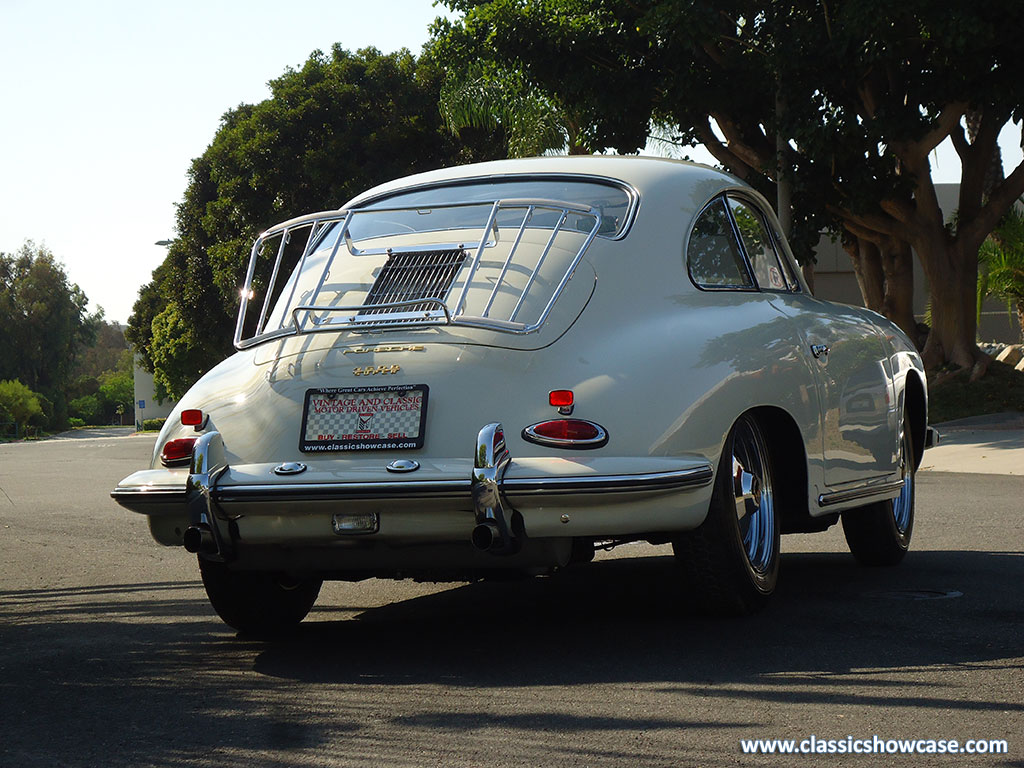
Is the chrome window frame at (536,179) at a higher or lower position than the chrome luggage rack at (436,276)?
higher

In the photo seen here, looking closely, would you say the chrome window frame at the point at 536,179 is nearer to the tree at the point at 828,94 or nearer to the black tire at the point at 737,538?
the black tire at the point at 737,538

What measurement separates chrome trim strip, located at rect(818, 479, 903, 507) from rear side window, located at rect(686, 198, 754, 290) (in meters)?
0.99

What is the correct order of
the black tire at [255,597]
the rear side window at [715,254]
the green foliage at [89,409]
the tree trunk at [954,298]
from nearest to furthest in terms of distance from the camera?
the black tire at [255,597]
the rear side window at [715,254]
the tree trunk at [954,298]
the green foliage at [89,409]

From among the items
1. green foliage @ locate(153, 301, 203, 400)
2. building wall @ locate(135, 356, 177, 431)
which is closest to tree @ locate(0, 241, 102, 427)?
building wall @ locate(135, 356, 177, 431)

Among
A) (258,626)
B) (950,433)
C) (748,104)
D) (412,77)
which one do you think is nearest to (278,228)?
(258,626)

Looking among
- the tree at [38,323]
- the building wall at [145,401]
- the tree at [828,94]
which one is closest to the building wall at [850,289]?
the tree at [828,94]

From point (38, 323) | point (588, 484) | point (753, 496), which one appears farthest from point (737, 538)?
point (38, 323)

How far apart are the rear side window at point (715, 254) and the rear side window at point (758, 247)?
0.14m

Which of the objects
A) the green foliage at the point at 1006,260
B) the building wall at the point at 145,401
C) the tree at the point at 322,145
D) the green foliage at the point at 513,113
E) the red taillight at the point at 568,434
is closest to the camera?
the red taillight at the point at 568,434

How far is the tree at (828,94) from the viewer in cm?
2034

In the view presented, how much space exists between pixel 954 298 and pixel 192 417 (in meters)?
19.6

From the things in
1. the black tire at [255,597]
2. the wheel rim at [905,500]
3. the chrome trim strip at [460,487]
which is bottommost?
the black tire at [255,597]

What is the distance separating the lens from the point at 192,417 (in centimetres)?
556

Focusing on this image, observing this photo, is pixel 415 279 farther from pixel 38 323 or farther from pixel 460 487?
pixel 38 323
